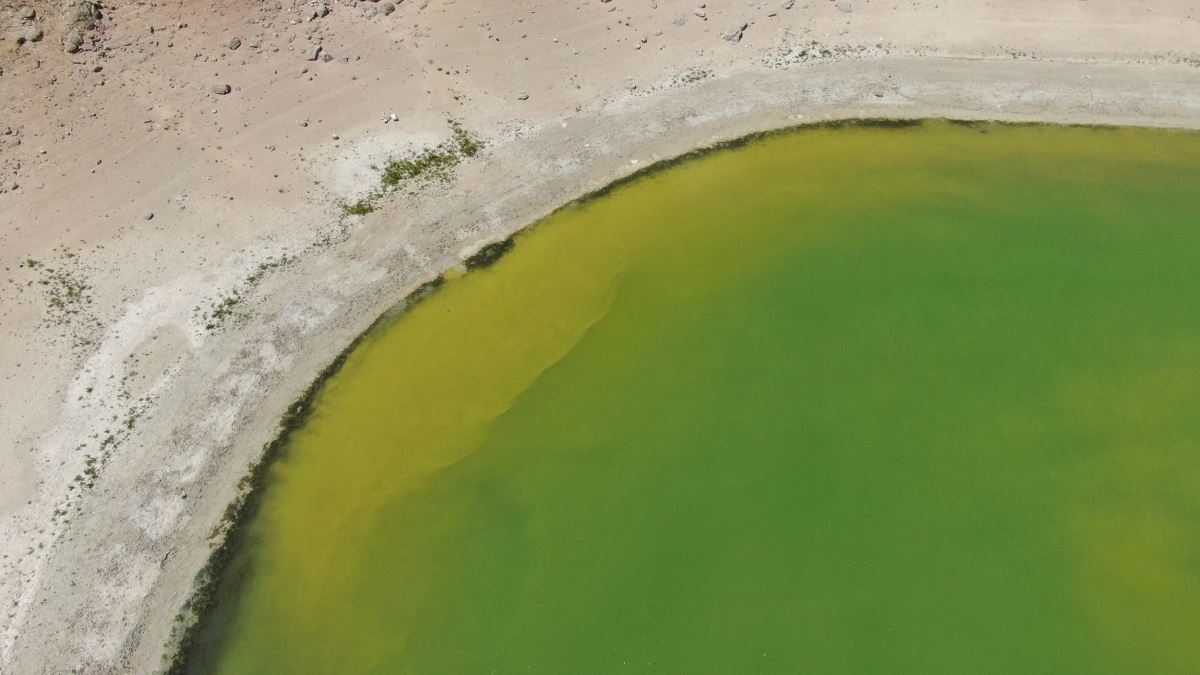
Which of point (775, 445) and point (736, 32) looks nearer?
point (775, 445)

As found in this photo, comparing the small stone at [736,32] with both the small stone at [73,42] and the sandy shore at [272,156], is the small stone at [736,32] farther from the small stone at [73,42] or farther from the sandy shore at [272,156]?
the small stone at [73,42]

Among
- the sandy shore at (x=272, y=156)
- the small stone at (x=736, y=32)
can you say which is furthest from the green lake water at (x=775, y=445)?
the small stone at (x=736, y=32)

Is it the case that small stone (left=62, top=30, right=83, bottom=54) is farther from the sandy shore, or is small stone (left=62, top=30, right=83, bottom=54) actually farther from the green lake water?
the green lake water

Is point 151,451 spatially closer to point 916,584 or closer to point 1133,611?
point 916,584

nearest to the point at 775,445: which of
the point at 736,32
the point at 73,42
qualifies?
the point at 736,32

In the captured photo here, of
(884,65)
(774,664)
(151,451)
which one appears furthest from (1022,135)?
(151,451)

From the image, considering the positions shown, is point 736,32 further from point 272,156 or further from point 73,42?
point 73,42
